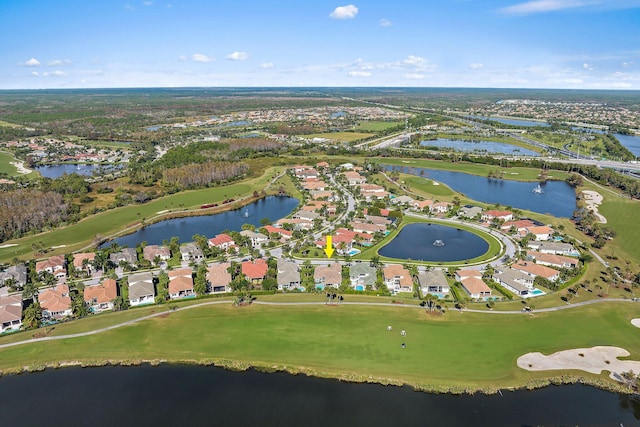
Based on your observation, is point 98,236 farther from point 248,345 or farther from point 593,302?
point 593,302

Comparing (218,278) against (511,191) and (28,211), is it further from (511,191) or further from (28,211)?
(511,191)

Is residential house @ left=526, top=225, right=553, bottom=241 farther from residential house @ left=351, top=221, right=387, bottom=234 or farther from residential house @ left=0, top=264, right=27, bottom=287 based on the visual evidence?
residential house @ left=0, top=264, right=27, bottom=287

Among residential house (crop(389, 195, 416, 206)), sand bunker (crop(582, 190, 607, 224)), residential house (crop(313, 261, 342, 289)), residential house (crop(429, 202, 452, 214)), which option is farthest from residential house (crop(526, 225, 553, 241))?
residential house (crop(313, 261, 342, 289))

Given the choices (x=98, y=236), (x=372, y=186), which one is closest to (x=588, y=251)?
(x=372, y=186)

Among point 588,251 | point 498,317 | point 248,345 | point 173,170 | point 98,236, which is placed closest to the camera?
point 248,345

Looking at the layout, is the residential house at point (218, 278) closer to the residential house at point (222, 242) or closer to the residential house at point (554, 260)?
the residential house at point (222, 242)

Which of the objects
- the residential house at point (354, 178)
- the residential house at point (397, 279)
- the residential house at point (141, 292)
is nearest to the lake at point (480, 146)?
the residential house at point (354, 178)
